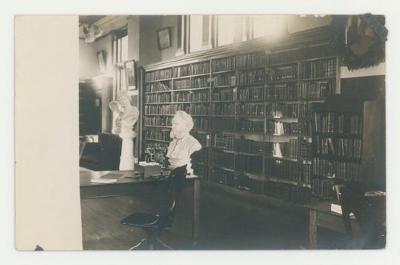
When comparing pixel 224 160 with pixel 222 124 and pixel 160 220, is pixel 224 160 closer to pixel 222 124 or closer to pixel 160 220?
pixel 222 124

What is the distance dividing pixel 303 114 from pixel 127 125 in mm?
1948

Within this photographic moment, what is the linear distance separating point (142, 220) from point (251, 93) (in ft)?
7.60

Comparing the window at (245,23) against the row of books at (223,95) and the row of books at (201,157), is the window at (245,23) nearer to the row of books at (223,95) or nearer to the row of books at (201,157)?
the row of books at (223,95)

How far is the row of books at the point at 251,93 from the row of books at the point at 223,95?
0.47 ft

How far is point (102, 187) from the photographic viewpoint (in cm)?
362

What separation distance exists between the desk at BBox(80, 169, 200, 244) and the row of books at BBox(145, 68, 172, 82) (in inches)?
95.7

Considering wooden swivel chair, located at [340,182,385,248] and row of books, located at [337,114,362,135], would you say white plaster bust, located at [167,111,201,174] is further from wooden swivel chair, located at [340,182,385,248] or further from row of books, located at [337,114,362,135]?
wooden swivel chair, located at [340,182,385,248]

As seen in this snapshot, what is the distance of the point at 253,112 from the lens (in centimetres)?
516

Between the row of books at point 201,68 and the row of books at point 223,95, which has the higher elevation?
the row of books at point 201,68

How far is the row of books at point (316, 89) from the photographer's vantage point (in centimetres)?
433

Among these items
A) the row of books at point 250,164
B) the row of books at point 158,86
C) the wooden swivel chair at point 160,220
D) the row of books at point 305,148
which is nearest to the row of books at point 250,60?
the row of books at point 305,148

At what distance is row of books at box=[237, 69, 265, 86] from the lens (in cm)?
510
